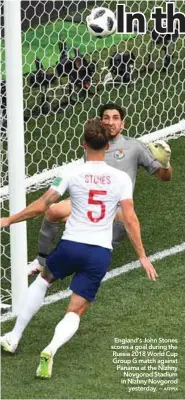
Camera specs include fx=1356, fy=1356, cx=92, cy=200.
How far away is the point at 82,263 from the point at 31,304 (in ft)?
1.52

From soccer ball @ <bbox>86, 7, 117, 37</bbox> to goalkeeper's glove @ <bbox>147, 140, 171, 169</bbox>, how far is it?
224 centimetres

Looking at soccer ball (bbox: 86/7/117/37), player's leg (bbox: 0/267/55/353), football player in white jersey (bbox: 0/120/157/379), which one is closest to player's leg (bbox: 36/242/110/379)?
football player in white jersey (bbox: 0/120/157/379)

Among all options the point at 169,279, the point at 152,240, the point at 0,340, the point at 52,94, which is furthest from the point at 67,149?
the point at 0,340

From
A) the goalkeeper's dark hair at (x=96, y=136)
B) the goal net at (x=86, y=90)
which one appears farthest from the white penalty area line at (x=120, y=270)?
the goalkeeper's dark hair at (x=96, y=136)

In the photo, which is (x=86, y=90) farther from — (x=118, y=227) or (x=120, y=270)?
(x=118, y=227)

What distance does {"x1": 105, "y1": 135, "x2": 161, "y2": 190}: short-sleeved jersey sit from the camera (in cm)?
930

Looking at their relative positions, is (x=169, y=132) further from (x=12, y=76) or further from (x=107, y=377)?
(x=107, y=377)

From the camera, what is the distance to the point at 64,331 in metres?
8.09

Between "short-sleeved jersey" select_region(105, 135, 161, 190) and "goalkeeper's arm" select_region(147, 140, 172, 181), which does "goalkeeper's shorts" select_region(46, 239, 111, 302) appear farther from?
"short-sleeved jersey" select_region(105, 135, 161, 190)

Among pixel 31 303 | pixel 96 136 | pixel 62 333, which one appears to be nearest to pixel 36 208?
pixel 96 136

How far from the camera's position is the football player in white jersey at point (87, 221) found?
8.01 m

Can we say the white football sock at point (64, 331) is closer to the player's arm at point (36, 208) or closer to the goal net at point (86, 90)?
the player's arm at point (36, 208)

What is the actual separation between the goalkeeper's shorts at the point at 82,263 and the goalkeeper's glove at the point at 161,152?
1.00m

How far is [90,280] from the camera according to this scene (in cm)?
812
